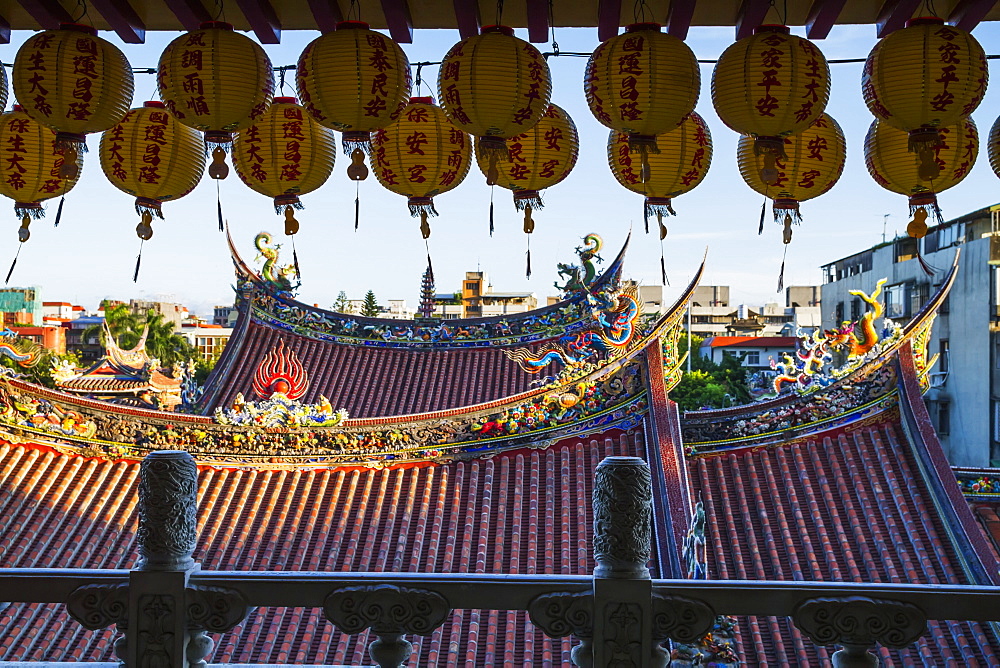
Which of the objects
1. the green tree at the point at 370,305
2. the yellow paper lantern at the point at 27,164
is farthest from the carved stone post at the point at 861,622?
the green tree at the point at 370,305

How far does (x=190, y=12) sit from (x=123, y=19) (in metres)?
0.34

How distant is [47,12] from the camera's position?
134 inches

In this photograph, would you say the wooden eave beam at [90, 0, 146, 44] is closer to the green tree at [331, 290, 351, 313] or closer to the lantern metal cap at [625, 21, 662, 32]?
the lantern metal cap at [625, 21, 662, 32]

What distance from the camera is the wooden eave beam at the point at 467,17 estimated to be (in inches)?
127

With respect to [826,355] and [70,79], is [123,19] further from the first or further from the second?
[826,355]

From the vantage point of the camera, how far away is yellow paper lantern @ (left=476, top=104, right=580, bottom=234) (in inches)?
150

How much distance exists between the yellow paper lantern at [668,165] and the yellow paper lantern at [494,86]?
0.51 m

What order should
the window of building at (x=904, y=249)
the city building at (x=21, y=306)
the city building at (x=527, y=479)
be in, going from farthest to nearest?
1. the city building at (x=21, y=306)
2. the window of building at (x=904, y=249)
3. the city building at (x=527, y=479)

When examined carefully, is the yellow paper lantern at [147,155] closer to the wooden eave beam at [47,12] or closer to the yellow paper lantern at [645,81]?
the wooden eave beam at [47,12]

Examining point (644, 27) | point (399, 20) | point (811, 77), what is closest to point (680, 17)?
point (644, 27)

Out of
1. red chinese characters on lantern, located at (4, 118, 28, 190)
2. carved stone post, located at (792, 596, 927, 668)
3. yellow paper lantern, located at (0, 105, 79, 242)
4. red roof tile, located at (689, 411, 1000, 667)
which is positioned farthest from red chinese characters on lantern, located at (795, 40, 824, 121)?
red roof tile, located at (689, 411, 1000, 667)

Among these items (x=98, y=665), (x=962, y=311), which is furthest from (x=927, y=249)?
(x=98, y=665)

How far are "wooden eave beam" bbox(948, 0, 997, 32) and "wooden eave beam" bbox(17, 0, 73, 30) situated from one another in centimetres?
322

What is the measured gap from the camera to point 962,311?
20.5m
